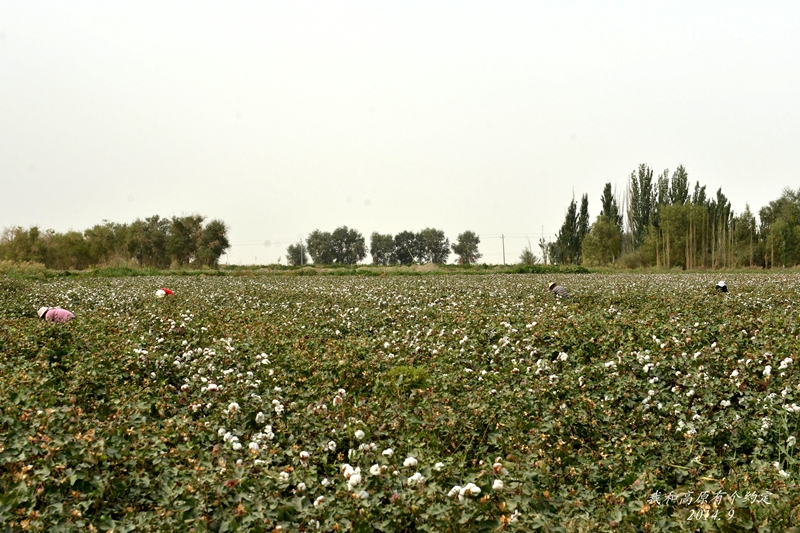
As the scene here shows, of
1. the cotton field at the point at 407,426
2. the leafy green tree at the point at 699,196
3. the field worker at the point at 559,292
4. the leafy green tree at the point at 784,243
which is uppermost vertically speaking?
the leafy green tree at the point at 699,196

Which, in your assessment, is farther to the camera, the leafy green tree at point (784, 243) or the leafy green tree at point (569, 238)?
the leafy green tree at point (569, 238)

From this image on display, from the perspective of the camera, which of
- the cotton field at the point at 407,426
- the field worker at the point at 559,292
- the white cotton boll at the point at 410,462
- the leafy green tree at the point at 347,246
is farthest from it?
the leafy green tree at the point at 347,246

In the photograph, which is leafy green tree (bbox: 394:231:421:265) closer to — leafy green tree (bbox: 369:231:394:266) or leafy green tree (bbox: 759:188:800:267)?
leafy green tree (bbox: 369:231:394:266)

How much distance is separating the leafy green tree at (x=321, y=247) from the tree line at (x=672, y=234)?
146 ft

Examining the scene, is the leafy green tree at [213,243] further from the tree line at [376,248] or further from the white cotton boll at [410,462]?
the white cotton boll at [410,462]

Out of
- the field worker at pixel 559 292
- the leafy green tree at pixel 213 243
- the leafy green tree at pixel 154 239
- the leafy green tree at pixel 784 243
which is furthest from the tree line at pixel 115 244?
the leafy green tree at pixel 784 243

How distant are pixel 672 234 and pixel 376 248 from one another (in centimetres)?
5575

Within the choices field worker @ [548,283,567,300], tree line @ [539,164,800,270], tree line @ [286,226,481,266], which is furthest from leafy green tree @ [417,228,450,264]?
field worker @ [548,283,567,300]

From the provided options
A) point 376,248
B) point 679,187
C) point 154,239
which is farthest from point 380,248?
point 679,187

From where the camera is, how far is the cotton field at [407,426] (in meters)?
3.37

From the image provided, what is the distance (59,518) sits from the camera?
3.30 m

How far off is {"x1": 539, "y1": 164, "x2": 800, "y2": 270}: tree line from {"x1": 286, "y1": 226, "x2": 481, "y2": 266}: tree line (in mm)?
37286

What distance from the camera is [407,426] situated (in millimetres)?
4867

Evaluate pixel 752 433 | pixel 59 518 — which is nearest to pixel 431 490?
pixel 59 518
